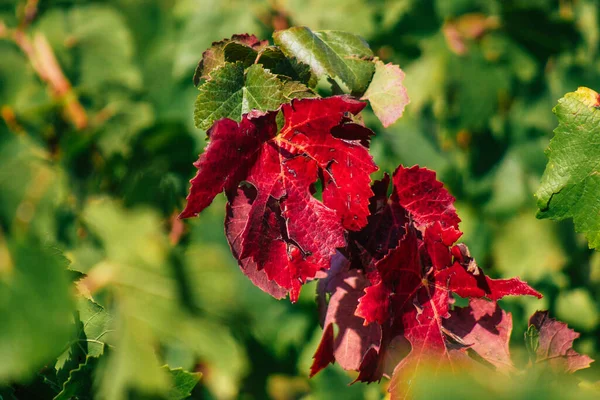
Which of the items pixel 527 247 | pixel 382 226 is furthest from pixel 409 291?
pixel 527 247

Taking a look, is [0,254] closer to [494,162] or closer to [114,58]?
[114,58]

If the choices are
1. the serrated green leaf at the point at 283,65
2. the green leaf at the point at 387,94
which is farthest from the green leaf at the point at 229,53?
the green leaf at the point at 387,94

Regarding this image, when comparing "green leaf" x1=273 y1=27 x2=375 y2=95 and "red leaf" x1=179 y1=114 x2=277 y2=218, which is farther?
"green leaf" x1=273 y1=27 x2=375 y2=95

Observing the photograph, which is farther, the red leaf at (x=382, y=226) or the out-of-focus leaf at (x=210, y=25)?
the out-of-focus leaf at (x=210, y=25)

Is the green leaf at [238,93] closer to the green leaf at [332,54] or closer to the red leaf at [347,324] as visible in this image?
the green leaf at [332,54]

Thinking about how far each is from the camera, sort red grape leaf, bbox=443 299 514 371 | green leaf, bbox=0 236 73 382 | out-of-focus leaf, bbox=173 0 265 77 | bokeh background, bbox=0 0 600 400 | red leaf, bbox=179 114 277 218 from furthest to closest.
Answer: out-of-focus leaf, bbox=173 0 265 77
bokeh background, bbox=0 0 600 400
red grape leaf, bbox=443 299 514 371
red leaf, bbox=179 114 277 218
green leaf, bbox=0 236 73 382

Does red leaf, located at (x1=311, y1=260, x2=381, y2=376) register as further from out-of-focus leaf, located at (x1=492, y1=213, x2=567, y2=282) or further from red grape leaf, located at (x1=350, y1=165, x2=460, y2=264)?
out-of-focus leaf, located at (x1=492, y1=213, x2=567, y2=282)

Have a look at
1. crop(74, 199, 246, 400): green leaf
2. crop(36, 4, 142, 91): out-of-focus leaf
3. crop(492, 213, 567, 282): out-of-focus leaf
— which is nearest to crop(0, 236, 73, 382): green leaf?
crop(74, 199, 246, 400): green leaf
